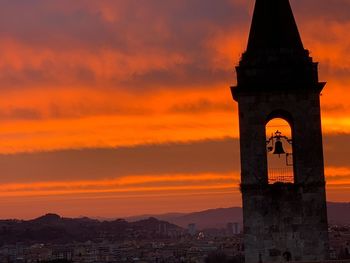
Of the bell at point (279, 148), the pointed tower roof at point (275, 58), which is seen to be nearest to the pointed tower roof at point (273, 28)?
the pointed tower roof at point (275, 58)

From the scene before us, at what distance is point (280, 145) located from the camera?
25.2m

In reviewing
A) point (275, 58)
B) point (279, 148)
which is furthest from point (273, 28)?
point (279, 148)

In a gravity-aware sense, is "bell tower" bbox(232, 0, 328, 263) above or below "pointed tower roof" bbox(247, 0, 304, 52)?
below

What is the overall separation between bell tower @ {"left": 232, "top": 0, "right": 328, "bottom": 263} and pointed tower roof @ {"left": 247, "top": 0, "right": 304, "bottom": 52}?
0.03 m

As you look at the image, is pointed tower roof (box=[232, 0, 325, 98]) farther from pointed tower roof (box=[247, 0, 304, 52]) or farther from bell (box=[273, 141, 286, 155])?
bell (box=[273, 141, 286, 155])

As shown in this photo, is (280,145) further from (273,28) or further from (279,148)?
(273,28)

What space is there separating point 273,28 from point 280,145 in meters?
3.36

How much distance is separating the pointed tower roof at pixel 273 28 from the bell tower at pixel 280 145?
0.03m

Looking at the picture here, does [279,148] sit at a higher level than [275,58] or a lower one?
lower

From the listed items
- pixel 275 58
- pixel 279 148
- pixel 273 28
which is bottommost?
pixel 279 148

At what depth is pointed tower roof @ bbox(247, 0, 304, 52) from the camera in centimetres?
2500

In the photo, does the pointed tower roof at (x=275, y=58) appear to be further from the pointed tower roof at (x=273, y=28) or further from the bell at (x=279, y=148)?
the bell at (x=279, y=148)

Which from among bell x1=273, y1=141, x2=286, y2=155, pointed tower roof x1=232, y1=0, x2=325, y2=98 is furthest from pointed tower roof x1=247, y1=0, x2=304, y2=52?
bell x1=273, y1=141, x2=286, y2=155

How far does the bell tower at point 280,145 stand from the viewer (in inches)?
945
